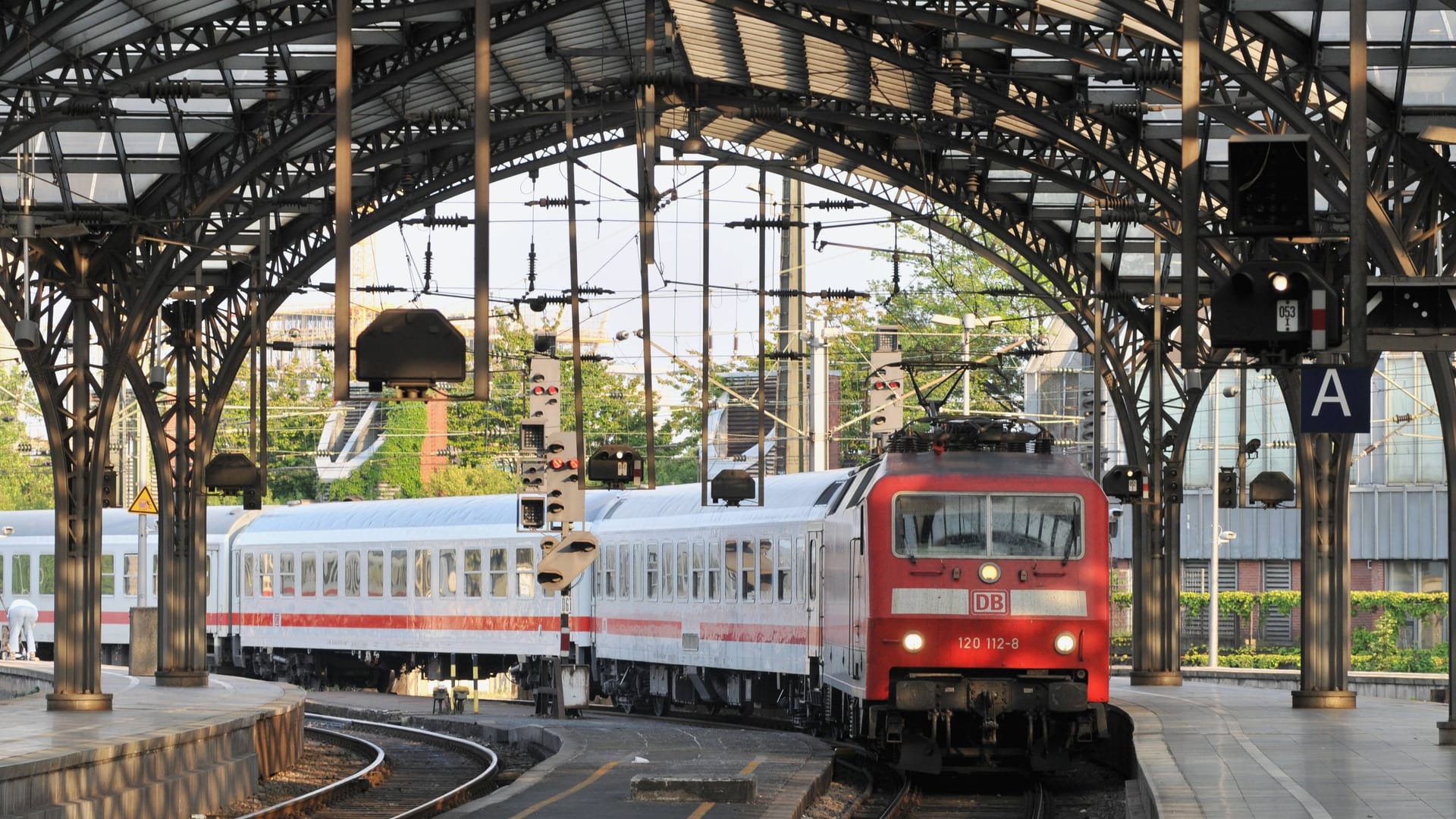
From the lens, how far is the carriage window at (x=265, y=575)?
42.2m

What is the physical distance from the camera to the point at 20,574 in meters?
47.2

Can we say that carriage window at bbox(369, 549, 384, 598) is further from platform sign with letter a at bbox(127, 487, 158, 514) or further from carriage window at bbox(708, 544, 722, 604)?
carriage window at bbox(708, 544, 722, 604)

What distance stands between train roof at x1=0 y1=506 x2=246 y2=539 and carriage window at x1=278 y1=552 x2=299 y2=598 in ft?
7.68

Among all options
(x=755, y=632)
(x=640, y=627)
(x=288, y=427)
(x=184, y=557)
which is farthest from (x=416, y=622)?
(x=288, y=427)

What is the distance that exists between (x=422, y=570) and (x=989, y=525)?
70.4 feet

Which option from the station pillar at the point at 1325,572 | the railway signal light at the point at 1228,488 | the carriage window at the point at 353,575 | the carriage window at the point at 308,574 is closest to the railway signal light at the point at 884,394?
the railway signal light at the point at 1228,488

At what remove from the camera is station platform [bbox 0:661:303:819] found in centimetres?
1403

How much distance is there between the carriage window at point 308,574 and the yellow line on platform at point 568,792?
2321cm

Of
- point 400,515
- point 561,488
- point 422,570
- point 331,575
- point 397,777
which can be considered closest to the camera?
point 397,777

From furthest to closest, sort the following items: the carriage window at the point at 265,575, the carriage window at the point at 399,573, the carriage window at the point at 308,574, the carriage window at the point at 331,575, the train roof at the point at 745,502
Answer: the carriage window at the point at 265,575, the carriage window at the point at 308,574, the carriage window at the point at 331,575, the carriage window at the point at 399,573, the train roof at the point at 745,502

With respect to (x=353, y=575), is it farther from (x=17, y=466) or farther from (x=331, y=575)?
(x=17, y=466)

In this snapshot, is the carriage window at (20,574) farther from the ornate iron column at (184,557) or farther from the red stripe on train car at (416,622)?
the ornate iron column at (184,557)

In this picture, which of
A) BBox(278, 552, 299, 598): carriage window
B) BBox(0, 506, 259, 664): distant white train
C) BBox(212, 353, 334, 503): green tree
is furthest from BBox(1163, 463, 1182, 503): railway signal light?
BBox(212, 353, 334, 503): green tree

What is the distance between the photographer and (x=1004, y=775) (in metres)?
20.4
